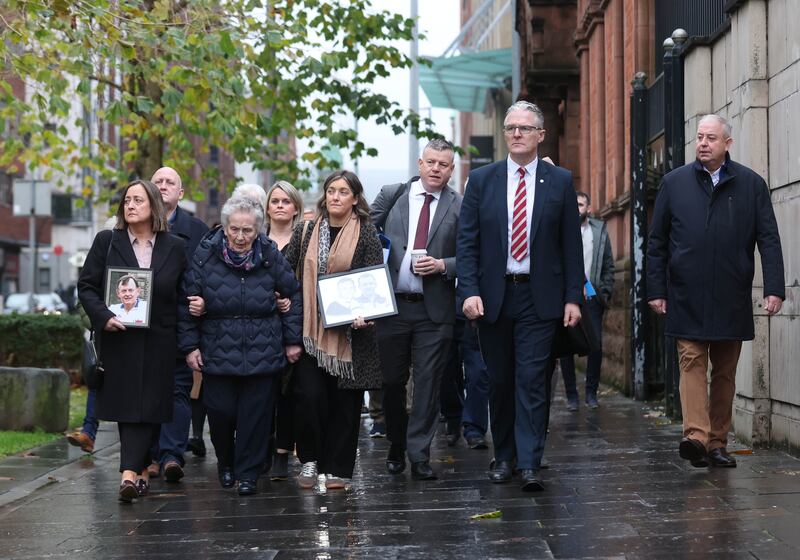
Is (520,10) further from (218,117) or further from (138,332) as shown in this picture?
(138,332)

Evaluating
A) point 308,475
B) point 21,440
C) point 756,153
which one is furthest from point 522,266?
point 21,440

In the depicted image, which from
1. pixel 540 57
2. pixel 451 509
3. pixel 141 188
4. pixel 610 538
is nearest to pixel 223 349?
pixel 141 188

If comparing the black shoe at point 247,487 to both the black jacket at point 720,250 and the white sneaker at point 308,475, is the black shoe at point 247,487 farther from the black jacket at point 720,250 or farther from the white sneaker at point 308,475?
the black jacket at point 720,250

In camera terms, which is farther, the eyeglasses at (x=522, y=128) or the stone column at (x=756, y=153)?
the stone column at (x=756, y=153)

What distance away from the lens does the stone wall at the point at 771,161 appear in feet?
30.4

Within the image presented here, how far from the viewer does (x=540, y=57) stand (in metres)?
24.9

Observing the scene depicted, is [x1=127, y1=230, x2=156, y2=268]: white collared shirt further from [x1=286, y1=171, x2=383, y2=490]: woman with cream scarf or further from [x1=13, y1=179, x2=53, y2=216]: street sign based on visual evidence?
[x1=13, y1=179, x2=53, y2=216]: street sign

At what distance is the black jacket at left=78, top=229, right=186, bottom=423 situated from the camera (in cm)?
845

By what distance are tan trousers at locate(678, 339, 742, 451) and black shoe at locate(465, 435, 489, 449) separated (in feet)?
6.97

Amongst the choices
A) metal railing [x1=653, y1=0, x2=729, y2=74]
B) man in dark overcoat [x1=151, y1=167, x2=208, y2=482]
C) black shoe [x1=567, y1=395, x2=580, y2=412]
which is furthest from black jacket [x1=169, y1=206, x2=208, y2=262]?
black shoe [x1=567, y1=395, x2=580, y2=412]

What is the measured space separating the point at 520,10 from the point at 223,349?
19305 millimetres

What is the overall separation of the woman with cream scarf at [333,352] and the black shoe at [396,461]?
0.56 m

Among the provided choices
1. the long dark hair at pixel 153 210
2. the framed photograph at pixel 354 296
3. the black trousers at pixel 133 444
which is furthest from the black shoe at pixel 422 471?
the long dark hair at pixel 153 210

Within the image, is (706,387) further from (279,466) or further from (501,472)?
(279,466)
